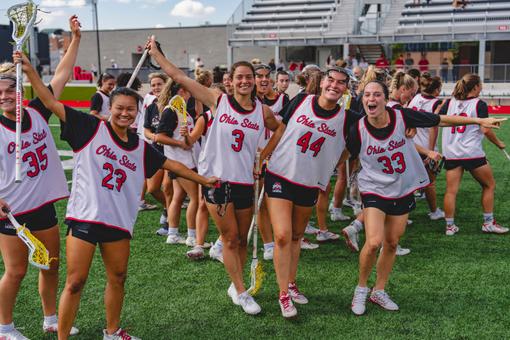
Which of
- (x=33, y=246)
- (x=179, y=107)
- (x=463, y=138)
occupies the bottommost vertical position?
(x=33, y=246)

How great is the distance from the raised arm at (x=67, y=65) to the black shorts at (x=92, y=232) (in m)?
0.95

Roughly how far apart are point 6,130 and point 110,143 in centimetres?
72

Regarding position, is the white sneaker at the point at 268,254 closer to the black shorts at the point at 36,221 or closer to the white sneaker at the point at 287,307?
the white sneaker at the point at 287,307

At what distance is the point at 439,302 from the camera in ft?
15.2

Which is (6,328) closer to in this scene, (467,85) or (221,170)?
(221,170)

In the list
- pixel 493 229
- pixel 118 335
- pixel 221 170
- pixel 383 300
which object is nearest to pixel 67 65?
pixel 221 170

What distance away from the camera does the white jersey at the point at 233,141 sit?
4.28 m

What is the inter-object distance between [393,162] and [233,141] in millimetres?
1284

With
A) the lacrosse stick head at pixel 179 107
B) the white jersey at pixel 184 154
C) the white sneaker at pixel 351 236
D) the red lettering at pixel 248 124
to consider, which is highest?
the lacrosse stick head at pixel 179 107

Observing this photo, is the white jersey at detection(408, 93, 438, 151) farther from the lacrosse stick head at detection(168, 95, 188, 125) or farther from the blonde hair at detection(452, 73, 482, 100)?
the lacrosse stick head at detection(168, 95, 188, 125)

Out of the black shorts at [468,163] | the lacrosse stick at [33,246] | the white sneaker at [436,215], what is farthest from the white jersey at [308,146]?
the white sneaker at [436,215]

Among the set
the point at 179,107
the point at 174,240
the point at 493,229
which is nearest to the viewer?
the point at 179,107

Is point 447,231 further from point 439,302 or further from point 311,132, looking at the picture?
point 311,132

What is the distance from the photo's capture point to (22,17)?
3793 mm
